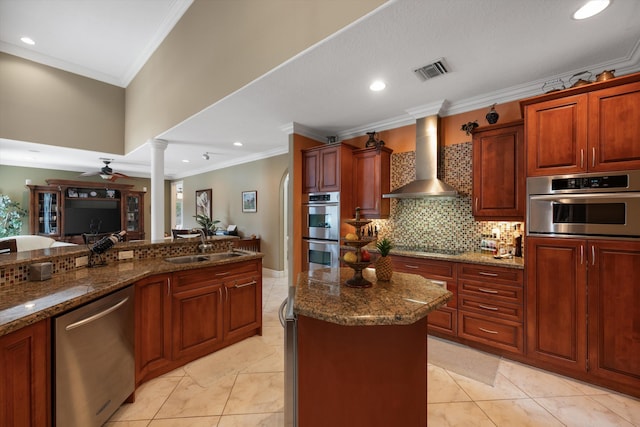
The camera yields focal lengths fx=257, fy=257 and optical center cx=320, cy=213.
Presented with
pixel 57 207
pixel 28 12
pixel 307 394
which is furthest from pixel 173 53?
pixel 57 207

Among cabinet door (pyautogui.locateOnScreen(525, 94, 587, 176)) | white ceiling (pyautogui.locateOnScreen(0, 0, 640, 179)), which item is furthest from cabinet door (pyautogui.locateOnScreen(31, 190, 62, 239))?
cabinet door (pyautogui.locateOnScreen(525, 94, 587, 176))

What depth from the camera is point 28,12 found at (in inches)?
137

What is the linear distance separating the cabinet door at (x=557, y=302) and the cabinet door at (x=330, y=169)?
7.26 feet

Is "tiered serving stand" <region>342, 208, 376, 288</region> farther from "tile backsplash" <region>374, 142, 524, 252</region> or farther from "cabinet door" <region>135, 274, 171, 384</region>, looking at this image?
"tile backsplash" <region>374, 142, 524, 252</region>

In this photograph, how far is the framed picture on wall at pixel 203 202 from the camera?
24.0 ft

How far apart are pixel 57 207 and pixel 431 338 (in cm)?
836

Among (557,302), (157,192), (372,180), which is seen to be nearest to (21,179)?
(157,192)

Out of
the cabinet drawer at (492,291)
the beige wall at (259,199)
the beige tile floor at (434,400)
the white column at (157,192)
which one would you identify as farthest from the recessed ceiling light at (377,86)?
the white column at (157,192)

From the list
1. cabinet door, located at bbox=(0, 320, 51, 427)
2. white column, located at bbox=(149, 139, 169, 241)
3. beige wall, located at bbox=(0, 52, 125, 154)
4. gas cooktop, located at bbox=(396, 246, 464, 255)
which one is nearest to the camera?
cabinet door, located at bbox=(0, 320, 51, 427)

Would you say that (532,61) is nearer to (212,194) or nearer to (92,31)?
(92,31)

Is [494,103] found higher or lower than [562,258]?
higher

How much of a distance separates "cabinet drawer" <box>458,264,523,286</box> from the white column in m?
4.54

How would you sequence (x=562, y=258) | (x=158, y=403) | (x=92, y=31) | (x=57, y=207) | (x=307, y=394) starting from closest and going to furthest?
(x=307, y=394)
(x=158, y=403)
(x=562, y=258)
(x=92, y=31)
(x=57, y=207)

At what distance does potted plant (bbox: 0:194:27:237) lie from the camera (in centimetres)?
569
